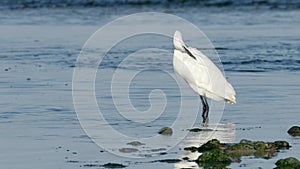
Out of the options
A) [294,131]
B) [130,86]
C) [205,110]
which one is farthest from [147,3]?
[294,131]

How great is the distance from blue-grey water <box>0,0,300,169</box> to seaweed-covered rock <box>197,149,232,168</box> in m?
0.10

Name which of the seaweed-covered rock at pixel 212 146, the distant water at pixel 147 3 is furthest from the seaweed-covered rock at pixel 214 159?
the distant water at pixel 147 3

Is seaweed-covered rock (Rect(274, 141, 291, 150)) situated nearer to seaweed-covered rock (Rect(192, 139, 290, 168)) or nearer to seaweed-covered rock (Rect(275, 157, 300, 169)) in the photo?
seaweed-covered rock (Rect(192, 139, 290, 168))

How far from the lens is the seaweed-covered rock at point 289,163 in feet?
23.4

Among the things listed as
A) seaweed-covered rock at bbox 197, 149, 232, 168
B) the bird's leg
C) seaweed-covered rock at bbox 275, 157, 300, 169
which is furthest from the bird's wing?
seaweed-covered rock at bbox 275, 157, 300, 169

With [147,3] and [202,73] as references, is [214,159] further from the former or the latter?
[147,3]

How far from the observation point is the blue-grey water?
8.14 m

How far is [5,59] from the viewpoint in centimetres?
1633

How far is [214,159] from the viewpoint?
7539mm

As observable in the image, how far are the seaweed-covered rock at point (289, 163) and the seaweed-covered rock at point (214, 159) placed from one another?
50cm

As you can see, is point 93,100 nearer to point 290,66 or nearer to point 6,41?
point 290,66

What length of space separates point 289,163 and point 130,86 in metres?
5.68

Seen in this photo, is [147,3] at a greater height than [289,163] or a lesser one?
lesser

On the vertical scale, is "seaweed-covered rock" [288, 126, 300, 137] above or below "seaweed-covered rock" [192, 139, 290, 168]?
below
